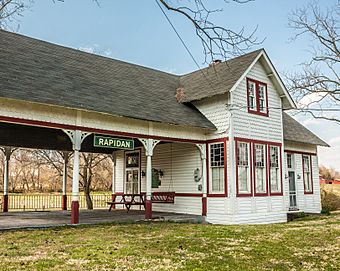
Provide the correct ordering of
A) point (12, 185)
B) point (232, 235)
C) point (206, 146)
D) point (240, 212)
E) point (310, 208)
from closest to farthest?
point (232, 235)
point (240, 212)
point (206, 146)
point (310, 208)
point (12, 185)

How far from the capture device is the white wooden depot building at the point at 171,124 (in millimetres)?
11977

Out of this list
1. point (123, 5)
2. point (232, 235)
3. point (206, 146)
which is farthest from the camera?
point (206, 146)

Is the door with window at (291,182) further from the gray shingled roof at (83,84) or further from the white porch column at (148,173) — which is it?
the white porch column at (148,173)

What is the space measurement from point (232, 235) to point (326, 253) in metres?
3.01

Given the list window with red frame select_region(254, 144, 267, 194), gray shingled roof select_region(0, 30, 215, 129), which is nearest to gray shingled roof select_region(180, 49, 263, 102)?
gray shingled roof select_region(0, 30, 215, 129)

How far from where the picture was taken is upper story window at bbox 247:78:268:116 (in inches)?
646

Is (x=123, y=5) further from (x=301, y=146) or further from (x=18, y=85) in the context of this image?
(x=301, y=146)

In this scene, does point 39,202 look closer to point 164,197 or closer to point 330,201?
point 164,197

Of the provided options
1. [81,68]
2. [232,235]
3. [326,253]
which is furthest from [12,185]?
[326,253]

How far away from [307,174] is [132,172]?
9740 mm

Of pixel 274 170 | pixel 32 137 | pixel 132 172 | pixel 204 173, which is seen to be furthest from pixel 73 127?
pixel 274 170

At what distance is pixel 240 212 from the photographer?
589 inches

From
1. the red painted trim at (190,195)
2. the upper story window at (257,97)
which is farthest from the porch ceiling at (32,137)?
the upper story window at (257,97)

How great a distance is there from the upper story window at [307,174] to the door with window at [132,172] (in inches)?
359
